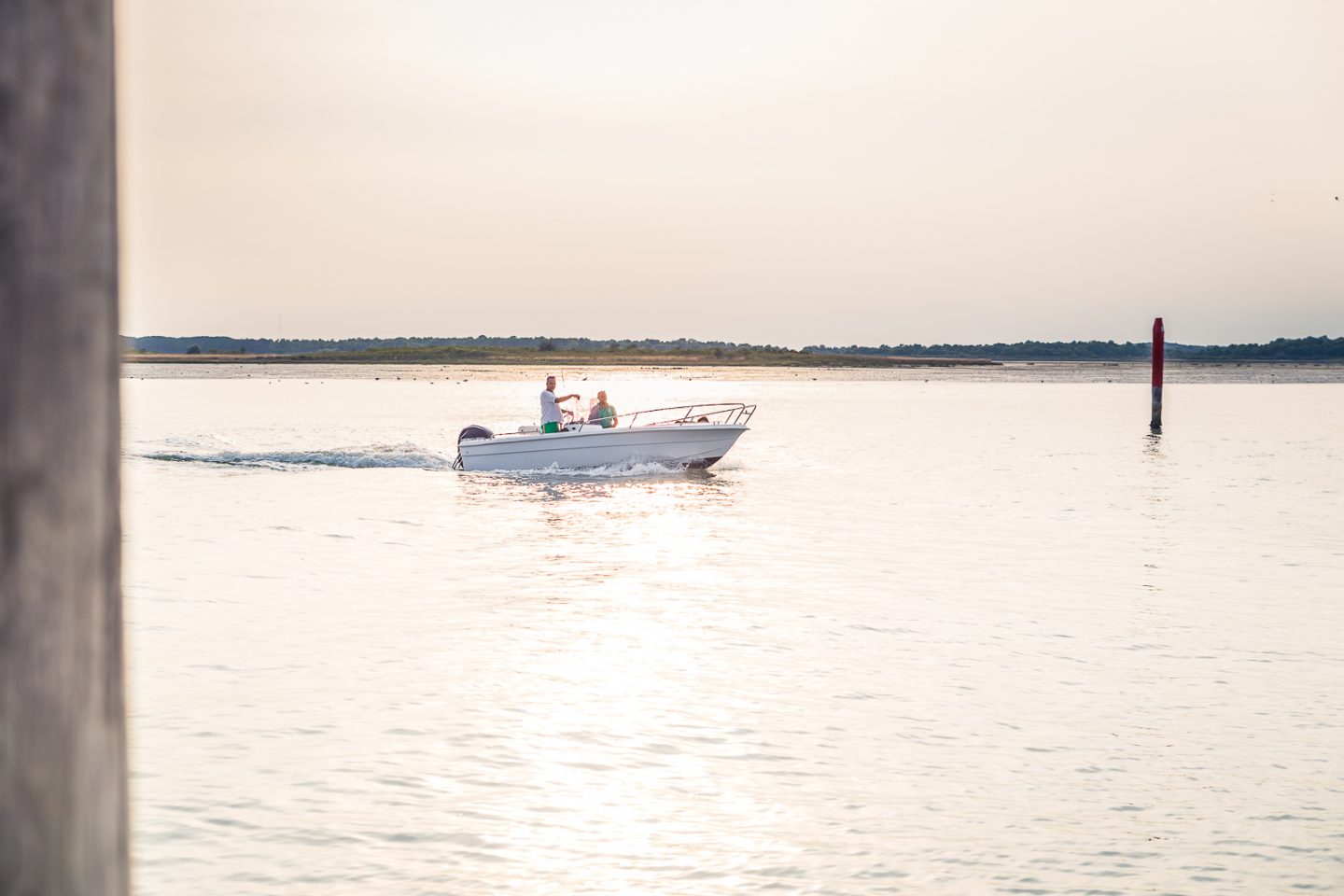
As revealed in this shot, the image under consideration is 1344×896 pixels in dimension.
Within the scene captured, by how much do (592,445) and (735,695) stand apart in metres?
20.2

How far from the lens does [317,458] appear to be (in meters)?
36.4

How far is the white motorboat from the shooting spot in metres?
30.5

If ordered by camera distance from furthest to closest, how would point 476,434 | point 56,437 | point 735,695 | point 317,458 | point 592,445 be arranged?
point 317,458 < point 476,434 < point 592,445 < point 735,695 < point 56,437

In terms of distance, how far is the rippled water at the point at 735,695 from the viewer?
7434 mm

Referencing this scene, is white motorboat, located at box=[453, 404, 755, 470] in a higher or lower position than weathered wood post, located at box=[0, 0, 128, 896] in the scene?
lower

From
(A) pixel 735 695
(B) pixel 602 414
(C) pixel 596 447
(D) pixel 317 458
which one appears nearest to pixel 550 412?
(B) pixel 602 414

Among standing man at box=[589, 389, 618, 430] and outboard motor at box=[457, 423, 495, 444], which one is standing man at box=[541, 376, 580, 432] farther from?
outboard motor at box=[457, 423, 495, 444]

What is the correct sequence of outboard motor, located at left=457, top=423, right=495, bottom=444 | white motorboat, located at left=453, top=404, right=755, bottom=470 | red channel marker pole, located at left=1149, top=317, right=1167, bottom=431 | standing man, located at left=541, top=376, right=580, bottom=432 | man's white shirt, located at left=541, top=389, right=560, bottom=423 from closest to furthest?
standing man, located at left=541, top=376, right=580, bottom=432
white motorboat, located at left=453, top=404, right=755, bottom=470
man's white shirt, located at left=541, top=389, right=560, bottom=423
outboard motor, located at left=457, top=423, right=495, bottom=444
red channel marker pole, located at left=1149, top=317, right=1167, bottom=431

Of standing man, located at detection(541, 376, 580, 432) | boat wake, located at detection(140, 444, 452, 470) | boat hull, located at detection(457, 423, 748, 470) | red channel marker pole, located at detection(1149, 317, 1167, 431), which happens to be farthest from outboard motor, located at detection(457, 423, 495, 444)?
red channel marker pole, located at detection(1149, 317, 1167, 431)

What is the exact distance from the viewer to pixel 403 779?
28.4 feet

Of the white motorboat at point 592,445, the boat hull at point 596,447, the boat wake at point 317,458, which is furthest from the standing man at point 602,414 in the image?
the boat wake at point 317,458

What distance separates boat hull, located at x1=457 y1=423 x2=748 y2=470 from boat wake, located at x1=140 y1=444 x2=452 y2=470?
471 cm

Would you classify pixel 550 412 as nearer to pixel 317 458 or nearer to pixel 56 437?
pixel 317 458

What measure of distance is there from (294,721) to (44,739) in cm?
865
